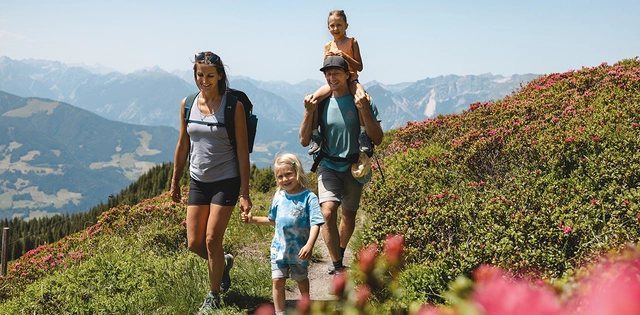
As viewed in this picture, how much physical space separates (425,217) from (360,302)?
14.5 ft

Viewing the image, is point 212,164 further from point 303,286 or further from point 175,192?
point 303,286

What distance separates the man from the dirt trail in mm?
734

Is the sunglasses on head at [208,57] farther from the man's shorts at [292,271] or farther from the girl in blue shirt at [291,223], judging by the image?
the man's shorts at [292,271]

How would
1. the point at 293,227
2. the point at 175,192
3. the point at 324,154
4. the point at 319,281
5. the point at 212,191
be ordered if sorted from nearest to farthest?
1. the point at 293,227
2. the point at 212,191
3. the point at 324,154
4. the point at 175,192
5. the point at 319,281

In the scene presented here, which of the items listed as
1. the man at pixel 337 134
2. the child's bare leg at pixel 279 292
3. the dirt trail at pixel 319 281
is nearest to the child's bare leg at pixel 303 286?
the child's bare leg at pixel 279 292

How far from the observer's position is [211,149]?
15.3 ft

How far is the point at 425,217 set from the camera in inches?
207

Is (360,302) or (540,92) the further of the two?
(540,92)

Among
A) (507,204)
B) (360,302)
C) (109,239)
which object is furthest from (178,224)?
(360,302)

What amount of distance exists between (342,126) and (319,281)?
2.25 metres

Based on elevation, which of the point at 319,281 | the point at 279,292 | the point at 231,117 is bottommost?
the point at 319,281

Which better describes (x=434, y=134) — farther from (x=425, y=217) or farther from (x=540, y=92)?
(x=425, y=217)

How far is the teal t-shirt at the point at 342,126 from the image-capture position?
16.2 feet

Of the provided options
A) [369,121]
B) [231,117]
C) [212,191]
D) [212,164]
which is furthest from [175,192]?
[369,121]
